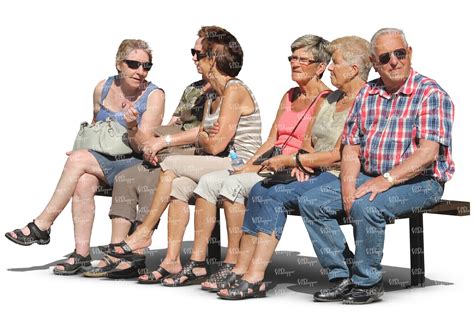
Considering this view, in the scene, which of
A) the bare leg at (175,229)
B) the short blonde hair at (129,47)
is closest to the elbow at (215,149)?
the bare leg at (175,229)

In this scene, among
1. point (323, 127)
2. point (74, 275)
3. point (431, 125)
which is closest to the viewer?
point (431, 125)

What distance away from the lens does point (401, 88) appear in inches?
440

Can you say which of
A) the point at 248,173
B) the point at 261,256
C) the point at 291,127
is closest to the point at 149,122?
the point at 248,173

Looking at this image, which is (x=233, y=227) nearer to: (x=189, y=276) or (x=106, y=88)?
(x=189, y=276)

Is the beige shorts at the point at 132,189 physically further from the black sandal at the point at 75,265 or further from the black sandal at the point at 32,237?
the black sandal at the point at 32,237

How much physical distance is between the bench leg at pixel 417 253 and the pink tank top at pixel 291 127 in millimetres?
1079

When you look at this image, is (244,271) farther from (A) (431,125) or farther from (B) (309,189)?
(A) (431,125)

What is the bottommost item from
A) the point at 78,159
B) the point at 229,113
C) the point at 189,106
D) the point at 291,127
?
the point at 78,159

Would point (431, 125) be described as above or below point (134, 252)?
above

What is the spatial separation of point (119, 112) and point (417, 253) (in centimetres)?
293

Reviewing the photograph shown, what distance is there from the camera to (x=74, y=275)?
12.9 metres

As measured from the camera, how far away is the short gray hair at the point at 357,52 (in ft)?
38.1

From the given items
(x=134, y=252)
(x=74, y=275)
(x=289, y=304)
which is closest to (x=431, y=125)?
(x=289, y=304)

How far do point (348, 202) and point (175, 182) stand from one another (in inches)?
66.3
